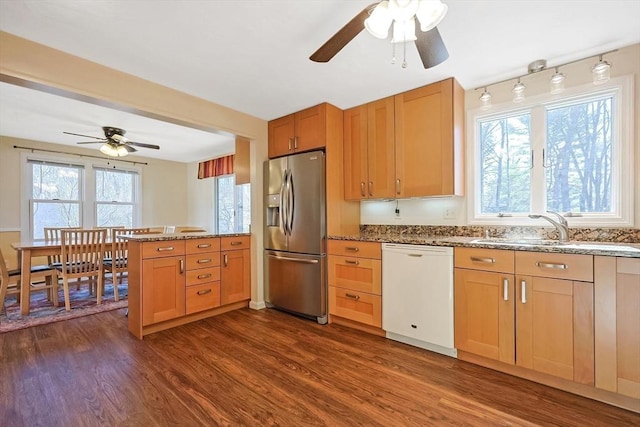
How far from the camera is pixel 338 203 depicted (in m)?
3.11

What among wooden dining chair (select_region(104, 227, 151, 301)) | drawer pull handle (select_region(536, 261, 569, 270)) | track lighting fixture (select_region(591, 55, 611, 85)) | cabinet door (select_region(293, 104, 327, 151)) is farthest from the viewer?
wooden dining chair (select_region(104, 227, 151, 301))

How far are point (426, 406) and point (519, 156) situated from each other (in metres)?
2.16

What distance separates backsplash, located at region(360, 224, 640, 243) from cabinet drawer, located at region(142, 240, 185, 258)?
6.53ft

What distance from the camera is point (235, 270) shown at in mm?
3287

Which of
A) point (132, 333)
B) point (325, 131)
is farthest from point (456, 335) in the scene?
point (132, 333)

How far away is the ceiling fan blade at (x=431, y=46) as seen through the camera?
1463mm

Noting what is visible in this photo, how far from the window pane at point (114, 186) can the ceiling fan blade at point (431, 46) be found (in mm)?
5919

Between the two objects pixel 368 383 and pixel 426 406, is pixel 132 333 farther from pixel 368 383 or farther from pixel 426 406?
pixel 426 406

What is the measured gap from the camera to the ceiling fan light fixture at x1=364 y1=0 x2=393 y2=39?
1313mm

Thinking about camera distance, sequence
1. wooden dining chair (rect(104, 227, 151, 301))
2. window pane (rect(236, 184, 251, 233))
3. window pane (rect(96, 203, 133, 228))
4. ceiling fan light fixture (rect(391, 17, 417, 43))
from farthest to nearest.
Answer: window pane (rect(236, 184, 251, 233)) → window pane (rect(96, 203, 133, 228)) → wooden dining chair (rect(104, 227, 151, 301)) → ceiling fan light fixture (rect(391, 17, 417, 43))

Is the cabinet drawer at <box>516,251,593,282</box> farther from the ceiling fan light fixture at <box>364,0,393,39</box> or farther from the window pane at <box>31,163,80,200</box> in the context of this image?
the window pane at <box>31,163,80,200</box>

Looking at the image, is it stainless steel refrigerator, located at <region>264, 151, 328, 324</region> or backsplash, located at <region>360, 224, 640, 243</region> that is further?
stainless steel refrigerator, located at <region>264, 151, 328, 324</region>

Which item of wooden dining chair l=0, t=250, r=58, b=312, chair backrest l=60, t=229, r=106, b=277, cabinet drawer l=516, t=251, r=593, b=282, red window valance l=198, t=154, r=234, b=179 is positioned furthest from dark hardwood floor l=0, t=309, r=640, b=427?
red window valance l=198, t=154, r=234, b=179

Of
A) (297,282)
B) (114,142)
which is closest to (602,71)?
(297,282)
